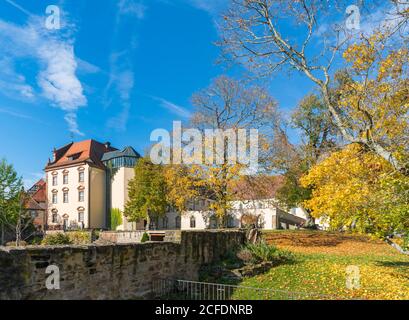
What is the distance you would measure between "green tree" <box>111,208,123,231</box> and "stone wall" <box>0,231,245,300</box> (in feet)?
113

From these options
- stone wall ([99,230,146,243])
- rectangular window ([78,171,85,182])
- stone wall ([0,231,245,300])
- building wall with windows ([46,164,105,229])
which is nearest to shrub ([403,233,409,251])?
stone wall ([0,231,245,300])

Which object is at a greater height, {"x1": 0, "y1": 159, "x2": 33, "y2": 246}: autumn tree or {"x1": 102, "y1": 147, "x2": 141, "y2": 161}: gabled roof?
{"x1": 102, "y1": 147, "x2": 141, "y2": 161}: gabled roof

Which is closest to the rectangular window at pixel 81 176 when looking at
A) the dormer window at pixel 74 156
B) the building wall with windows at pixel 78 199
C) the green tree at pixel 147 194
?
the building wall with windows at pixel 78 199

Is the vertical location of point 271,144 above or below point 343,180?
above

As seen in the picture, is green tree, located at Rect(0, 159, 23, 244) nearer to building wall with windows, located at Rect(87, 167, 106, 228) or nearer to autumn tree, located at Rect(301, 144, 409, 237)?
building wall with windows, located at Rect(87, 167, 106, 228)

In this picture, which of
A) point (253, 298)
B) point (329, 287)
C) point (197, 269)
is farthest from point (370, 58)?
point (197, 269)

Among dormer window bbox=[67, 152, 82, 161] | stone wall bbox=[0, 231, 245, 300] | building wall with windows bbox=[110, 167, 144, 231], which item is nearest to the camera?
stone wall bbox=[0, 231, 245, 300]

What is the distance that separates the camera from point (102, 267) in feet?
30.6

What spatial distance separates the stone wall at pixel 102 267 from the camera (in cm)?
731

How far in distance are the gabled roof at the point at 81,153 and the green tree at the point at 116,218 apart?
6456 millimetres

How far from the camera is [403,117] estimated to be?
11.3 metres

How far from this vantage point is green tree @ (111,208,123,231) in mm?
46719
